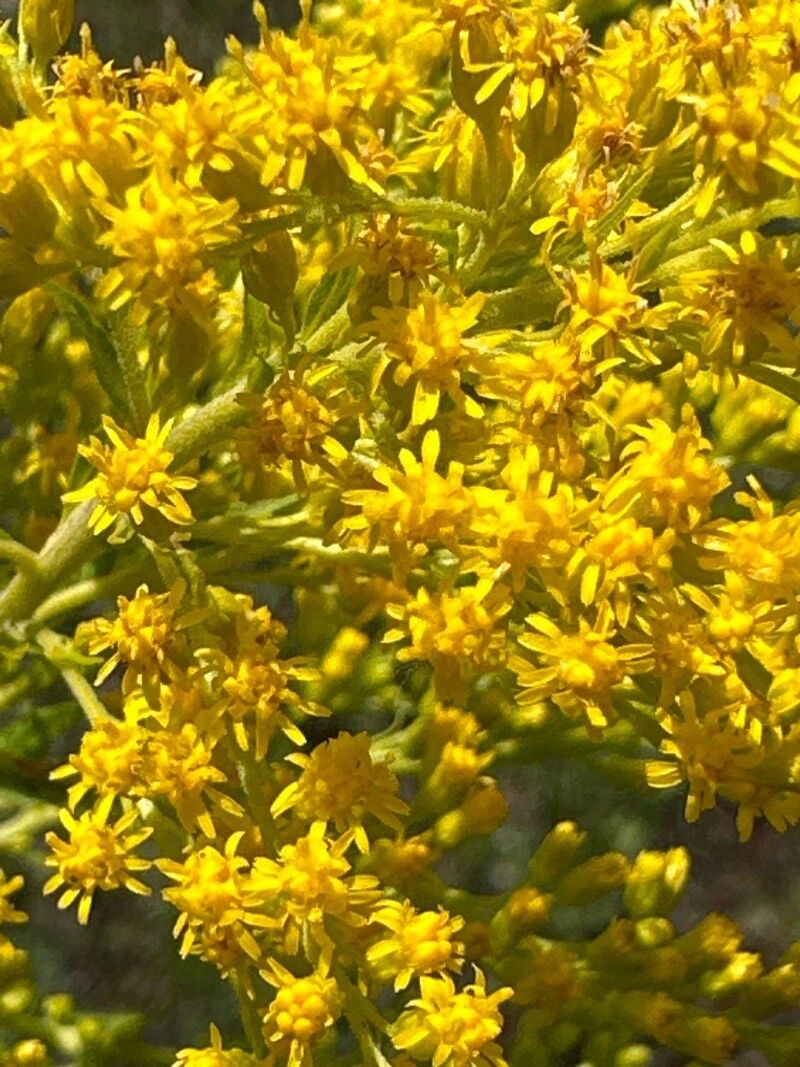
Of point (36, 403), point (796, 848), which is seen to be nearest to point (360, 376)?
point (36, 403)

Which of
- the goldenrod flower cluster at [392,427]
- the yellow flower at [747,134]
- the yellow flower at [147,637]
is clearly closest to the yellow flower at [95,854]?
the goldenrod flower cluster at [392,427]

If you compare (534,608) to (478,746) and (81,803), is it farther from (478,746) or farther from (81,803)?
(81,803)

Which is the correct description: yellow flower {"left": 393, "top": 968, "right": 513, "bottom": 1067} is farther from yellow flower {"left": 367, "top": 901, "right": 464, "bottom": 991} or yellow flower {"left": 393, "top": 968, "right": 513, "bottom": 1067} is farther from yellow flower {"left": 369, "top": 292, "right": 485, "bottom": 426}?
yellow flower {"left": 369, "top": 292, "right": 485, "bottom": 426}

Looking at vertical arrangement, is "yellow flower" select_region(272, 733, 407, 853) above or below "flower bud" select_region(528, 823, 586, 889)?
above

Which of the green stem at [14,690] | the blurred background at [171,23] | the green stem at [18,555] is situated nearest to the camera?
the green stem at [18,555]

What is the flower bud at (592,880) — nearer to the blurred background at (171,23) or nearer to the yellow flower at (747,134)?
the yellow flower at (747,134)

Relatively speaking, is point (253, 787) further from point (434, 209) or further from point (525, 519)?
point (434, 209)

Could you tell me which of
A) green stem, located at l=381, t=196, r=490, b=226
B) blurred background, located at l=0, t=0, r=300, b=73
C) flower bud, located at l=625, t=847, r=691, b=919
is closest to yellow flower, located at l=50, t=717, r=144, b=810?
green stem, located at l=381, t=196, r=490, b=226
